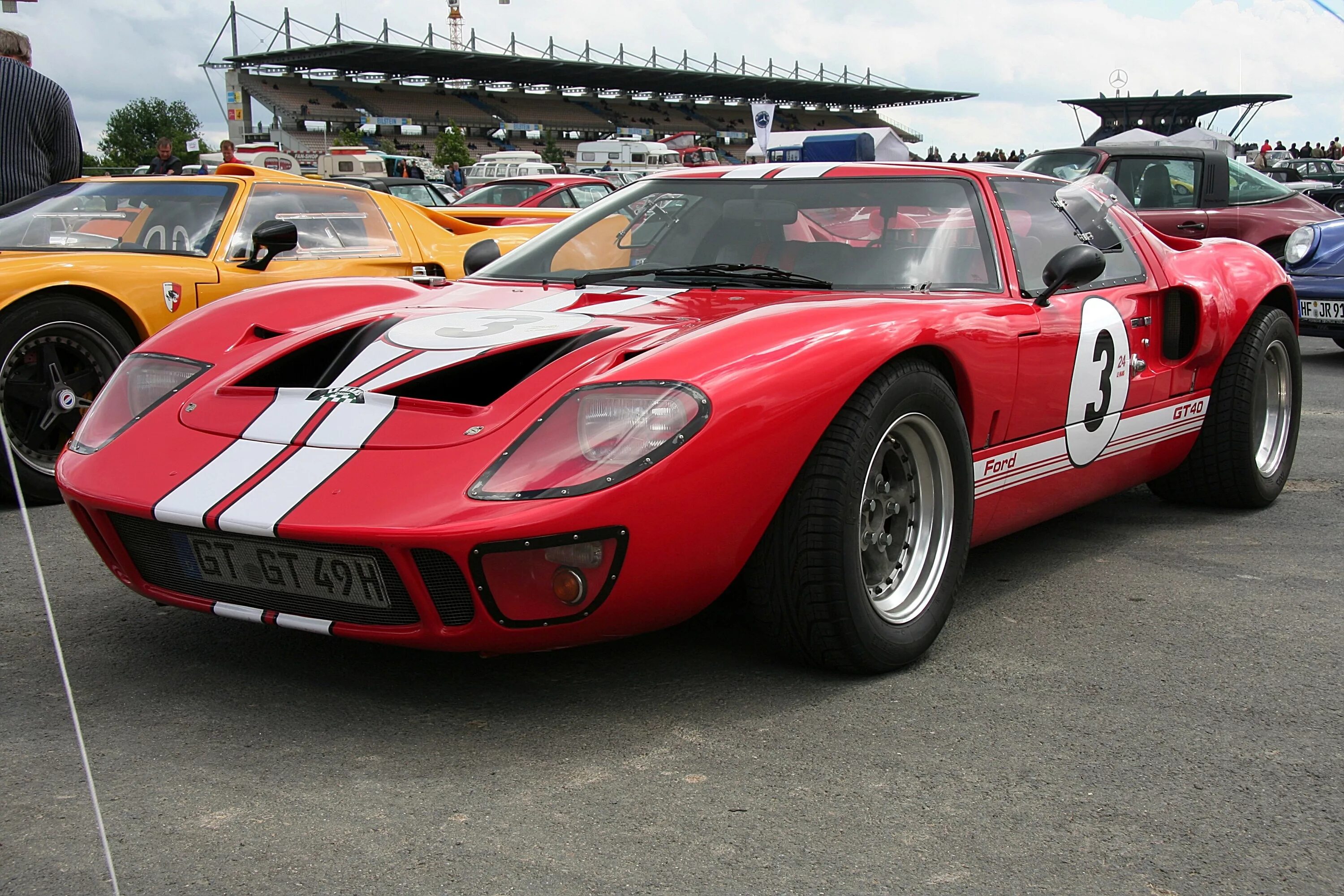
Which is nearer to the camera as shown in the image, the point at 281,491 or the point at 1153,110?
the point at 281,491

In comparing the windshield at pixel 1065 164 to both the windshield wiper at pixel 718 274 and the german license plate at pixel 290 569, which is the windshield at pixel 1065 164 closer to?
the windshield wiper at pixel 718 274

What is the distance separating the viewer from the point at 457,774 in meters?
2.29

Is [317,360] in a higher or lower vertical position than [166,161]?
lower

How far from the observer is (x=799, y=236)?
353 centimetres

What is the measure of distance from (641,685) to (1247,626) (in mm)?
1568

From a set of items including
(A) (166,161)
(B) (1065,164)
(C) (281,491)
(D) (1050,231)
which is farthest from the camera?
(A) (166,161)

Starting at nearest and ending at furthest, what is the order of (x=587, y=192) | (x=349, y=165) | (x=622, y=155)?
1. (x=587, y=192)
2. (x=349, y=165)
3. (x=622, y=155)

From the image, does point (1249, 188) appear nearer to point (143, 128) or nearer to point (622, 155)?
point (622, 155)

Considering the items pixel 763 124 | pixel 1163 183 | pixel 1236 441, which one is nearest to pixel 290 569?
pixel 1236 441

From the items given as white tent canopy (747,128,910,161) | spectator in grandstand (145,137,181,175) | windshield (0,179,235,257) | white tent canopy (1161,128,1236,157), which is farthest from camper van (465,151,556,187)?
windshield (0,179,235,257)

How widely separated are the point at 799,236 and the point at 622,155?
42.6 metres

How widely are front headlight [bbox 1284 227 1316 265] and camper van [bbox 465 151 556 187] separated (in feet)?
79.2

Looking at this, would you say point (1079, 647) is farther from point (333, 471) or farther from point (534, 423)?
point (333, 471)

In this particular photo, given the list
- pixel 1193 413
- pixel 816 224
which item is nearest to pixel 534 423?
pixel 816 224
